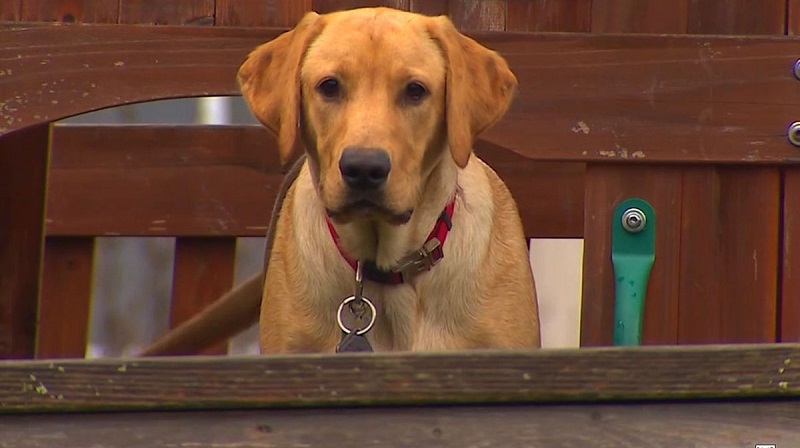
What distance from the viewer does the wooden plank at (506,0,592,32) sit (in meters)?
4.25

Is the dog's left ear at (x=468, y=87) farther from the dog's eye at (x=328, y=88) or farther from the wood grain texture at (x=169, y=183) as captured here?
the wood grain texture at (x=169, y=183)

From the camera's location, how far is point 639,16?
4.23 metres

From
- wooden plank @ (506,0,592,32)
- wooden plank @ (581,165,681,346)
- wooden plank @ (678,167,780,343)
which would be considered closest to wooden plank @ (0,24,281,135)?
wooden plank @ (506,0,592,32)

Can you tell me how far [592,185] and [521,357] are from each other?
1.68 metres

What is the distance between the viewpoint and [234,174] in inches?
211

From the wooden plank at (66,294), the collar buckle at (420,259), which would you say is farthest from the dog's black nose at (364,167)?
the wooden plank at (66,294)

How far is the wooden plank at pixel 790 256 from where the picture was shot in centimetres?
422

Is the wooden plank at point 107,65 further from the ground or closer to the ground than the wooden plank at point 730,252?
further from the ground

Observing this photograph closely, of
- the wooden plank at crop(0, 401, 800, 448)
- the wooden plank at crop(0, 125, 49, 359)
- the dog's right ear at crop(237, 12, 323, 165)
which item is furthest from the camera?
the wooden plank at crop(0, 125, 49, 359)

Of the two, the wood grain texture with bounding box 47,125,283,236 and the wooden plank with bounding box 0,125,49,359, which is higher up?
the wood grain texture with bounding box 47,125,283,236

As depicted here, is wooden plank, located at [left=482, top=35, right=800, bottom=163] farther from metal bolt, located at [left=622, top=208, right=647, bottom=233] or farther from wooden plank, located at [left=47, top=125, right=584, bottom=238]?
wooden plank, located at [left=47, top=125, right=584, bottom=238]

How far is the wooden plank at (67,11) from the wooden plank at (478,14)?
3.30ft

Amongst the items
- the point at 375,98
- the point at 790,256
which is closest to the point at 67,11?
the point at 375,98

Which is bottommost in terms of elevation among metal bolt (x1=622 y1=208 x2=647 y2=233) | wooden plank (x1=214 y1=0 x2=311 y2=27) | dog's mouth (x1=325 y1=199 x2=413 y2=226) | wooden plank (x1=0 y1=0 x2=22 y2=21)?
dog's mouth (x1=325 y1=199 x2=413 y2=226)
